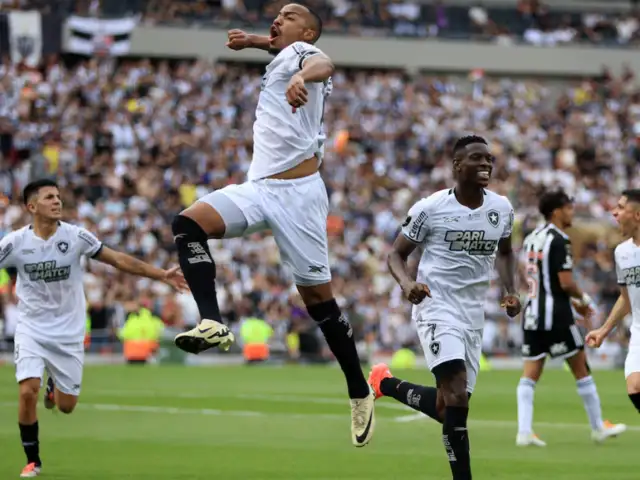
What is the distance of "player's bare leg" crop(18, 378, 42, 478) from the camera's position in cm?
1162

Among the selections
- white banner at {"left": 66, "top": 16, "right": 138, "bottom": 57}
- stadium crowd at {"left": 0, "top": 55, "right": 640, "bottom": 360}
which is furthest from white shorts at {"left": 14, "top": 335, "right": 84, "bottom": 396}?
white banner at {"left": 66, "top": 16, "right": 138, "bottom": 57}

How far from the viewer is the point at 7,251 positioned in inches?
485

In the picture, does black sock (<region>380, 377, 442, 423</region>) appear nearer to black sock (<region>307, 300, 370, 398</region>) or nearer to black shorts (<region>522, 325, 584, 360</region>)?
black sock (<region>307, 300, 370, 398</region>)

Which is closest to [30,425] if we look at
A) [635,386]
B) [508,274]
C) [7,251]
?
[7,251]

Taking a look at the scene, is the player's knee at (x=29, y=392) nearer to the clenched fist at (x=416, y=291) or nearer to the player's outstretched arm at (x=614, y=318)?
the clenched fist at (x=416, y=291)

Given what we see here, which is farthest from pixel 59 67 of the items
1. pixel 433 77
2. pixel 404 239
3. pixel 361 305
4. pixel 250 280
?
pixel 404 239

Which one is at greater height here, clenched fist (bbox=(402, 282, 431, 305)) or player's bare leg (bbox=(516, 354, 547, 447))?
clenched fist (bbox=(402, 282, 431, 305))

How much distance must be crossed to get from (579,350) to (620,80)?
102 feet

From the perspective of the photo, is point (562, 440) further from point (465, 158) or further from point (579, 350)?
point (465, 158)

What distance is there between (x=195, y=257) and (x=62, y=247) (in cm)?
369

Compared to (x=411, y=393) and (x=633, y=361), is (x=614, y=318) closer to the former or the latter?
(x=633, y=361)

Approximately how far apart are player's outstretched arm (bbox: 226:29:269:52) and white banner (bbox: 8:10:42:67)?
2461cm

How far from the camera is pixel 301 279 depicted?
31.3ft

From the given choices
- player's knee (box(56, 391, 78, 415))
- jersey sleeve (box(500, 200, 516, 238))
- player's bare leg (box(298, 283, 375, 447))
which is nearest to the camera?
player's bare leg (box(298, 283, 375, 447))
